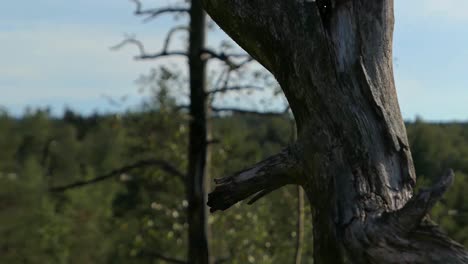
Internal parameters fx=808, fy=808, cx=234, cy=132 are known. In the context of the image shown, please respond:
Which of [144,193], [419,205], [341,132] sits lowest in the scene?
[144,193]

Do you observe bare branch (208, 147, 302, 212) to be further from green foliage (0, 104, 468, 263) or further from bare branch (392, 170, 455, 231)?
green foliage (0, 104, 468, 263)

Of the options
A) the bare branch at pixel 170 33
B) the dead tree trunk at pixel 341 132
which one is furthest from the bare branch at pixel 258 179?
the bare branch at pixel 170 33

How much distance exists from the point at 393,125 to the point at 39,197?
33.6 m

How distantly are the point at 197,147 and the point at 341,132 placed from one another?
24.0 ft

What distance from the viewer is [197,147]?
1030 cm

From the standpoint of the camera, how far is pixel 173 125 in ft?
42.0

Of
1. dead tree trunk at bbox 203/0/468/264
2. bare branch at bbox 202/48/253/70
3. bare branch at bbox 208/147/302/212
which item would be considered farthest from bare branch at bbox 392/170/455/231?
bare branch at bbox 202/48/253/70

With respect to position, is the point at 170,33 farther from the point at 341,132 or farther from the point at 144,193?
the point at 144,193

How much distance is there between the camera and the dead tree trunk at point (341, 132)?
9.20 ft

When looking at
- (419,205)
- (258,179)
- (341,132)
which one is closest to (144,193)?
(258,179)

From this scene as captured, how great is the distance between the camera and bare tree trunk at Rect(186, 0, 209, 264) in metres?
10.1

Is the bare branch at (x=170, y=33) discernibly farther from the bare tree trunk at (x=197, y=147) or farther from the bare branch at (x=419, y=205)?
the bare branch at (x=419, y=205)

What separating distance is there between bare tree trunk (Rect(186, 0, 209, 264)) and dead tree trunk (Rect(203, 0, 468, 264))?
6755 mm

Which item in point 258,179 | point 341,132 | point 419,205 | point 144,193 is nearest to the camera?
point 419,205
